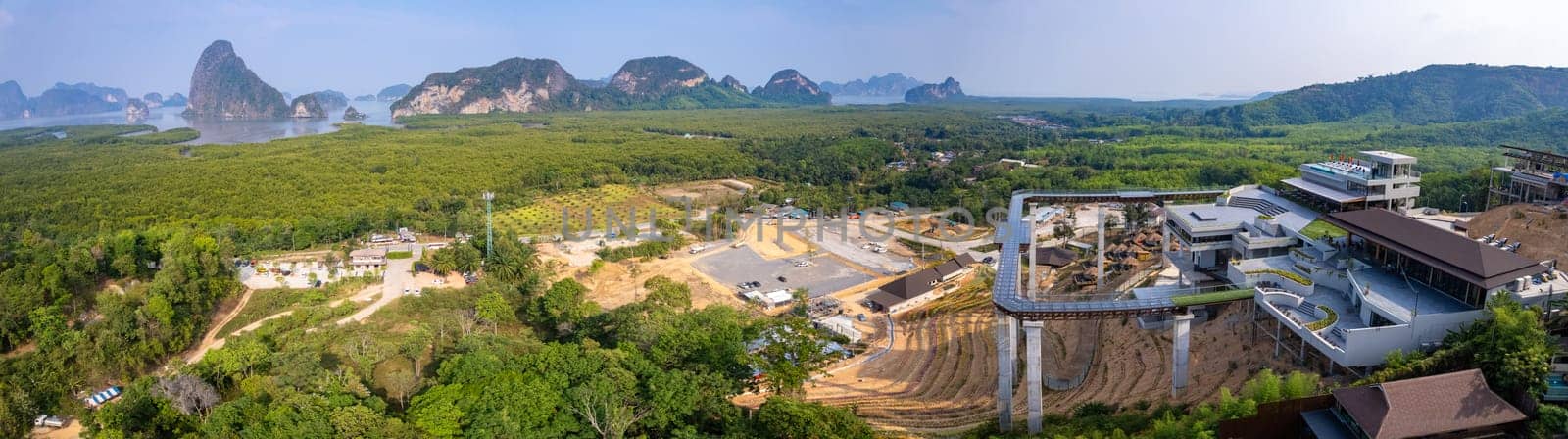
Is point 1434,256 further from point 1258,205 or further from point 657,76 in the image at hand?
point 657,76

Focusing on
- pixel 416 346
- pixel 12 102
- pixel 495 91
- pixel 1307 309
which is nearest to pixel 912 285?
pixel 1307 309

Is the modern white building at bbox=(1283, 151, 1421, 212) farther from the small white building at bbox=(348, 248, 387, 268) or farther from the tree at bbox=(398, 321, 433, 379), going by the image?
the small white building at bbox=(348, 248, 387, 268)

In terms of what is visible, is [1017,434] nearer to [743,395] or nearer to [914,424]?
[914,424]

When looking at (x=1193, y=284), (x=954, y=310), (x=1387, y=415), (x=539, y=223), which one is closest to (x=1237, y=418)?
(x=1387, y=415)

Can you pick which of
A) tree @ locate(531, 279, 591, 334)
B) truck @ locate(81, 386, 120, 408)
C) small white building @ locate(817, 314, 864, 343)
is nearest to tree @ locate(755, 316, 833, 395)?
small white building @ locate(817, 314, 864, 343)

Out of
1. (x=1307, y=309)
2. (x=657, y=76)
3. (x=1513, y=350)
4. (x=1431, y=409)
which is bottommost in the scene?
(x=1431, y=409)
